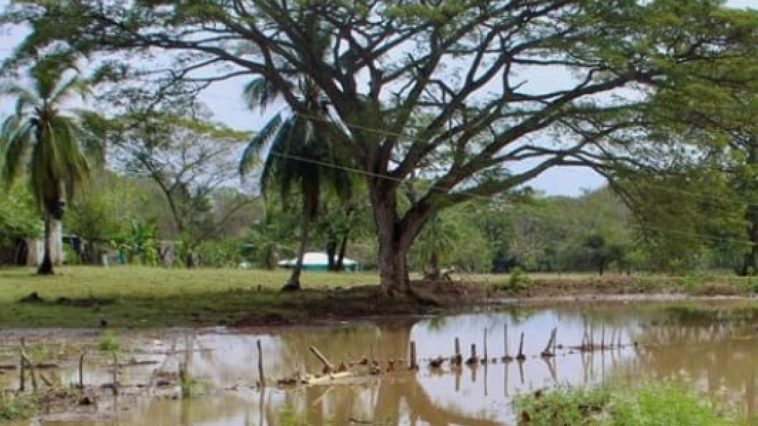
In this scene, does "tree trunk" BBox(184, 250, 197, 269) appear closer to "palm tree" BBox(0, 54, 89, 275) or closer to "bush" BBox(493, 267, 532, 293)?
"palm tree" BBox(0, 54, 89, 275)

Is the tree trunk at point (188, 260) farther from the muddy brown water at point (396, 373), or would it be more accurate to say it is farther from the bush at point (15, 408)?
the bush at point (15, 408)

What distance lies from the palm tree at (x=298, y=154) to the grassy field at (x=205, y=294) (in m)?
3.01

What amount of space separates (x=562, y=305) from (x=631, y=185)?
19.6ft

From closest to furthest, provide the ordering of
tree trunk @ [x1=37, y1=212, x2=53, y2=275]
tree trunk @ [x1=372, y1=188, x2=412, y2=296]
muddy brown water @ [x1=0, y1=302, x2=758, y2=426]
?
muddy brown water @ [x1=0, y1=302, x2=758, y2=426] → tree trunk @ [x1=372, y1=188, x2=412, y2=296] → tree trunk @ [x1=37, y1=212, x2=53, y2=275]

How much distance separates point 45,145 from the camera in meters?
29.2

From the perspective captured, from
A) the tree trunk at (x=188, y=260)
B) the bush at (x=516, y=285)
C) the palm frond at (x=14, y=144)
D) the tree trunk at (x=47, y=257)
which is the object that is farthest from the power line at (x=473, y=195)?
the tree trunk at (x=188, y=260)

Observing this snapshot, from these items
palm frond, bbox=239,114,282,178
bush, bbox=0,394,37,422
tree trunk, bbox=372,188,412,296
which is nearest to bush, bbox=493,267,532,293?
tree trunk, bbox=372,188,412,296

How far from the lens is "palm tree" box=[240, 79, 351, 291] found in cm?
2842

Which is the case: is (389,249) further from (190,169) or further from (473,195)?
(190,169)

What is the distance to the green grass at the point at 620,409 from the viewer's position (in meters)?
9.01

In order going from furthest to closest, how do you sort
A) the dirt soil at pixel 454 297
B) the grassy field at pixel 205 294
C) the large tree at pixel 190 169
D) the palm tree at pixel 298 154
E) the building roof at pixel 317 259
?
the building roof at pixel 317 259 < the large tree at pixel 190 169 < the palm tree at pixel 298 154 < the dirt soil at pixel 454 297 < the grassy field at pixel 205 294

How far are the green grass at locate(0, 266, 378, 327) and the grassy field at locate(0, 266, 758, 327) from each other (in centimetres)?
2

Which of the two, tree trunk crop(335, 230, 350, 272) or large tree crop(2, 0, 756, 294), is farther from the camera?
tree trunk crop(335, 230, 350, 272)

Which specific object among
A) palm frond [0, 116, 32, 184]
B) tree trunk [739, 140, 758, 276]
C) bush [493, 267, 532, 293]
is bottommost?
bush [493, 267, 532, 293]
